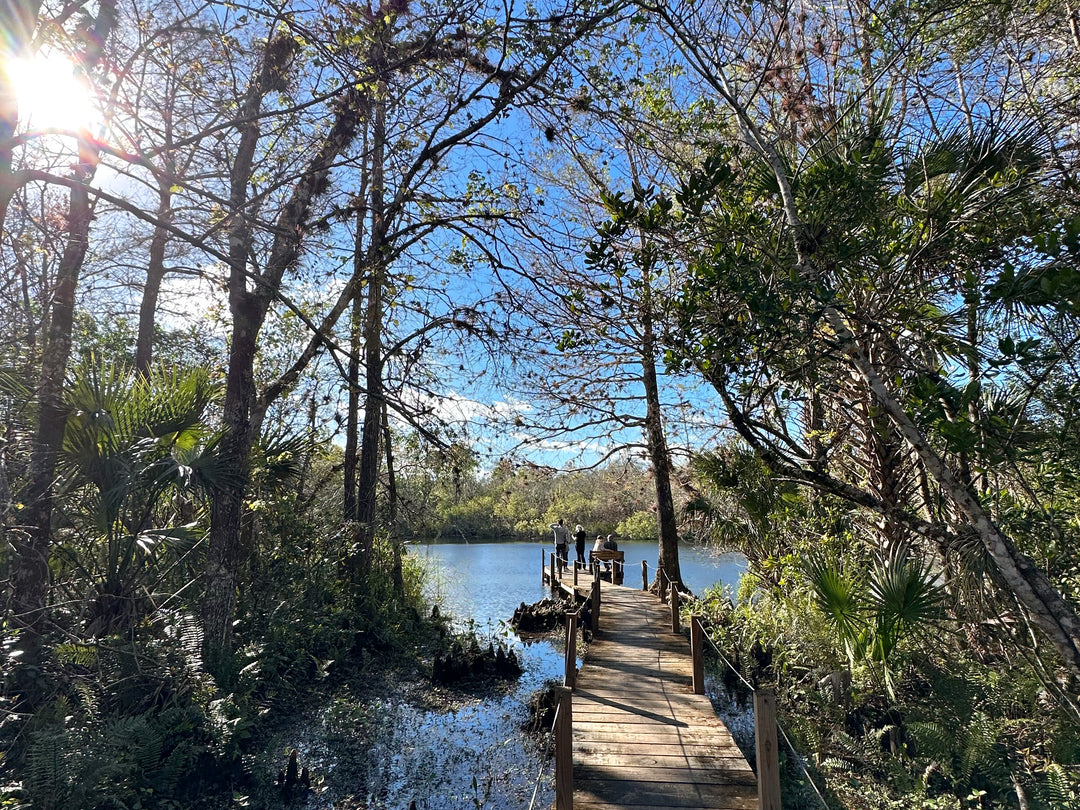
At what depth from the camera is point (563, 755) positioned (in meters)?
3.82

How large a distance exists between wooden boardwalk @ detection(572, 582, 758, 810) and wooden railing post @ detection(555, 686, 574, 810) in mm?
549

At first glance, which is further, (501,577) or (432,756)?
(501,577)

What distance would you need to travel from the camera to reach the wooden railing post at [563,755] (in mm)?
3746

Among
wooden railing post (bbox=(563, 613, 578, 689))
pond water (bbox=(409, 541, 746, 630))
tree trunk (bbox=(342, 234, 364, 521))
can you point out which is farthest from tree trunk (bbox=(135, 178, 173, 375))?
wooden railing post (bbox=(563, 613, 578, 689))

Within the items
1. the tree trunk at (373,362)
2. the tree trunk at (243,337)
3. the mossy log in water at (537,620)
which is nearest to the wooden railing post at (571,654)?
the tree trunk at (373,362)

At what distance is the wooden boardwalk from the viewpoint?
14.1 feet

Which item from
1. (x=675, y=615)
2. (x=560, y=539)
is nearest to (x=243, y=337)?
(x=675, y=615)

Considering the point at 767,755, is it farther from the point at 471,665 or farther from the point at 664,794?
the point at 471,665

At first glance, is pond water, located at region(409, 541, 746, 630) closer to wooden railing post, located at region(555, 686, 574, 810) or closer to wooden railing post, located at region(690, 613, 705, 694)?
wooden railing post, located at region(690, 613, 705, 694)

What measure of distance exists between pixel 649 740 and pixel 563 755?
178 cm

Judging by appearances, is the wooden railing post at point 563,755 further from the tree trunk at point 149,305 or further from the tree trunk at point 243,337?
the tree trunk at point 149,305

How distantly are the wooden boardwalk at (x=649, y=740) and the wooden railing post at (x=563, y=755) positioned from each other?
0.55 metres

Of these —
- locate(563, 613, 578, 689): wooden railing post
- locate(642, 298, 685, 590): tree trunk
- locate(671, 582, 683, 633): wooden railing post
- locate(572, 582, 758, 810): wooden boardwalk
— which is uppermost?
locate(642, 298, 685, 590): tree trunk

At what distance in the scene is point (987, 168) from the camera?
4.61 metres
